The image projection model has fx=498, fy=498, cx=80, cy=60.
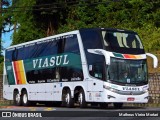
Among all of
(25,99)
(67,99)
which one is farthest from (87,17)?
(67,99)

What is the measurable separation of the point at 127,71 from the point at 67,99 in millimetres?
3928

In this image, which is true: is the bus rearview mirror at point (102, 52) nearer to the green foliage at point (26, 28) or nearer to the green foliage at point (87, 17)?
the green foliage at point (87, 17)

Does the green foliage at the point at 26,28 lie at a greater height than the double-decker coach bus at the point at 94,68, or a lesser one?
greater

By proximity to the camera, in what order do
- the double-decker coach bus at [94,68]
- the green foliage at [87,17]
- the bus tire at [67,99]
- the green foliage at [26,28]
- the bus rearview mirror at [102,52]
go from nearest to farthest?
1. the bus rearview mirror at [102,52]
2. the double-decker coach bus at [94,68]
3. the bus tire at [67,99]
4. the green foliage at [87,17]
5. the green foliage at [26,28]

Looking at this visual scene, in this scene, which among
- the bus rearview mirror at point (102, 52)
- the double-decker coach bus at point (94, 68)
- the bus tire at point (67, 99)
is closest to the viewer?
the bus rearview mirror at point (102, 52)

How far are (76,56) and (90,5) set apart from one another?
949 inches

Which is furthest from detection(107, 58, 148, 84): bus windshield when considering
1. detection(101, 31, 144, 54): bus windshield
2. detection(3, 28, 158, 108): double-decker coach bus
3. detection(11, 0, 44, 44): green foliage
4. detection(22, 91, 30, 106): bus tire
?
detection(11, 0, 44, 44): green foliage

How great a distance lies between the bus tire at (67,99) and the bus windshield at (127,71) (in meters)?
3.10

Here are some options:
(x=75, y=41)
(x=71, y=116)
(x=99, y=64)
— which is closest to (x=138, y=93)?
(x=99, y=64)

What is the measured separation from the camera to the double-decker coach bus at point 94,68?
79.3ft

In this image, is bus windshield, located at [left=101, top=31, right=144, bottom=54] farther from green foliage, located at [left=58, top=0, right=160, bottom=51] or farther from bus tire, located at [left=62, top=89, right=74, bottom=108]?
green foliage, located at [left=58, top=0, right=160, bottom=51]

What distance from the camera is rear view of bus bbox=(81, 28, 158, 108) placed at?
24.0m

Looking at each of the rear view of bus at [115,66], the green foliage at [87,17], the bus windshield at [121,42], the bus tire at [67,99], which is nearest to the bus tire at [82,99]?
the bus tire at [67,99]

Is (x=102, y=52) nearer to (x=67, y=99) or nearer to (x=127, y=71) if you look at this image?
(x=127, y=71)
